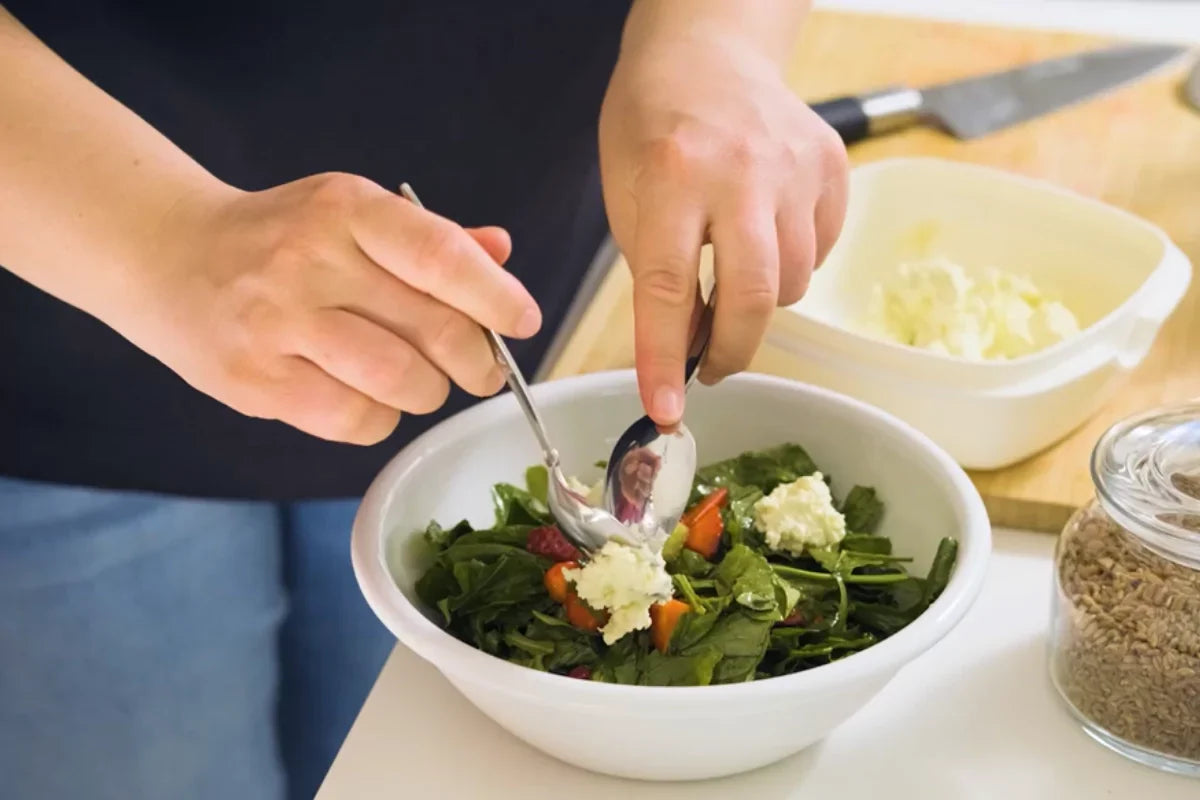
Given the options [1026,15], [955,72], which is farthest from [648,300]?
[1026,15]

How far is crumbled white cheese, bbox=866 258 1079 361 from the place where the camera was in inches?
38.6

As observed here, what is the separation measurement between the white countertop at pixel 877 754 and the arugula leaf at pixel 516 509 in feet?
0.35

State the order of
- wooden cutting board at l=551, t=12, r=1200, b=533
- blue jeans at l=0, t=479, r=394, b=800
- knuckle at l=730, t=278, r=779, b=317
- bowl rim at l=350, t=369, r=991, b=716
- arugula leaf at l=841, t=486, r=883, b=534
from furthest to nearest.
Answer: blue jeans at l=0, t=479, r=394, b=800 → wooden cutting board at l=551, t=12, r=1200, b=533 → arugula leaf at l=841, t=486, r=883, b=534 → knuckle at l=730, t=278, r=779, b=317 → bowl rim at l=350, t=369, r=991, b=716

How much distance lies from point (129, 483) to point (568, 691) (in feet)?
2.29

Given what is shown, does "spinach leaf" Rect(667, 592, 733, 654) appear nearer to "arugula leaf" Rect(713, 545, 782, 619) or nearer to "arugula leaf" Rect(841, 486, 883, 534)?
"arugula leaf" Rect(713, 545, 782, 619)

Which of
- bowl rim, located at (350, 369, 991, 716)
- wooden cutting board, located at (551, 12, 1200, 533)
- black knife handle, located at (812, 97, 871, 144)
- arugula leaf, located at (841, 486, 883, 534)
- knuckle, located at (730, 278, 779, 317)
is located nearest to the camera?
bowl rim, located at (350, 369, 991, 716)

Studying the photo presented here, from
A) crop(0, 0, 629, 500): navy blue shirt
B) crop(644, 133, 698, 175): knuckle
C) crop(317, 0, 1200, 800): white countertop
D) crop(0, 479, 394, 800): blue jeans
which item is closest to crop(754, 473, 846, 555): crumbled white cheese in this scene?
crop(317, 0, 1200, 800): white countertop

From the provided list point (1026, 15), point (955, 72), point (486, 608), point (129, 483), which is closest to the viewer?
point (486, 608)

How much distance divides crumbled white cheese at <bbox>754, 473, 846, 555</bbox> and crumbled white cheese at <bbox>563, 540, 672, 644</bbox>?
10 centimetres

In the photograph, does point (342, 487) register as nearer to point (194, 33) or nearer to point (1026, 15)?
point (194, 33)

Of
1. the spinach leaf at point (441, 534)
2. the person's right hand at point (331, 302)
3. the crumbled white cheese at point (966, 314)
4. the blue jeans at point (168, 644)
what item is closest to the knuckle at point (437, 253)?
the person's right hand at point (331, 302)

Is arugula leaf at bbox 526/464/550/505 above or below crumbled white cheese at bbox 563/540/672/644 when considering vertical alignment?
below

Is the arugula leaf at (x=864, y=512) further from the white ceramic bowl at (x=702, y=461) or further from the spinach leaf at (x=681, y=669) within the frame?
the spinach leaf at (x=681, y=669)

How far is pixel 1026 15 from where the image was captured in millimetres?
2098
